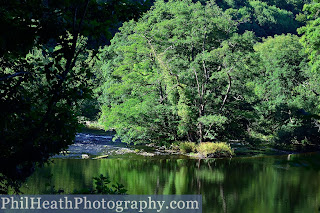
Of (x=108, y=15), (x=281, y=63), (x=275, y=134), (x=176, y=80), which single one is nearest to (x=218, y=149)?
(x=176, y=80)

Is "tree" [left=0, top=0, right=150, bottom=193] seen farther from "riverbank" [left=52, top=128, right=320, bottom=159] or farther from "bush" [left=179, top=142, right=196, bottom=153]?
"bush" [left=179, top=142, right=196, bottom=153]

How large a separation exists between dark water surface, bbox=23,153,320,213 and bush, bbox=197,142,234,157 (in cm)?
94

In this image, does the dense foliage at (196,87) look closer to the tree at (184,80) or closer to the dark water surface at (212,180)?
the tree at (184,80)

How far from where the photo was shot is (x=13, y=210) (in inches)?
432

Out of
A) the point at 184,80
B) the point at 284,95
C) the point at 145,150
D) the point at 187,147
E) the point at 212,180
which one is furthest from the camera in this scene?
the point at 284,95

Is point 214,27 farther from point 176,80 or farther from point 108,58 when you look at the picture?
point 108,58

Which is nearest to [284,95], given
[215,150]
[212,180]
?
[215,150]

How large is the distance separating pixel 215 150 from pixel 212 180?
6497 millimetres

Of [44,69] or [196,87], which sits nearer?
[44,69]

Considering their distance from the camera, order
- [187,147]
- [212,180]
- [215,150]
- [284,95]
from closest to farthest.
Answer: [212,180]
[215,150]
[187,147]
[284,95]

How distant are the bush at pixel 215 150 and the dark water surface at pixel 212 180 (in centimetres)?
94

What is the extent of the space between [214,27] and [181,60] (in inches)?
123

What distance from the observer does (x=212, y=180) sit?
18203mm

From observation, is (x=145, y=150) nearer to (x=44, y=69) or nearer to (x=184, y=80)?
(x=184, y=80)
